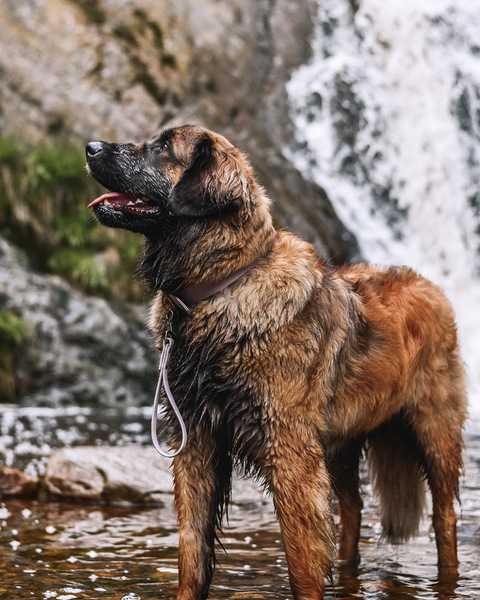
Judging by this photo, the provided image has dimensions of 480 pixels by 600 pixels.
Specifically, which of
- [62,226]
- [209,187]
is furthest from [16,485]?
[62,226]

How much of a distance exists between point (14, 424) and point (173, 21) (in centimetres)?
965

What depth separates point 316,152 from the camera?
16516 millimetres

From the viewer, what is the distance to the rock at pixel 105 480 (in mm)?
6254

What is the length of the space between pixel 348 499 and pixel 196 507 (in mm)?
1384

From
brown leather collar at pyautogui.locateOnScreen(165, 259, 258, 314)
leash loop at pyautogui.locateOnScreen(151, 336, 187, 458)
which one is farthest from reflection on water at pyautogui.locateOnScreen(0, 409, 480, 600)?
brown leather collar at pyautogui.locateOnScreen(165, 259, 258, 314)

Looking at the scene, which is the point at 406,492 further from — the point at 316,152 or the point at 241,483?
the point at 316,152

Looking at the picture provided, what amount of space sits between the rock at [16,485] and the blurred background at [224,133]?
Answer: 5638 millimetres

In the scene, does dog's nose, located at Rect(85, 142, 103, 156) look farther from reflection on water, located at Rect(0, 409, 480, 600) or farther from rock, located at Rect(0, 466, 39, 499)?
rock, located at Rect(0, 466, 39, 499)

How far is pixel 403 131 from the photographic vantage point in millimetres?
17203

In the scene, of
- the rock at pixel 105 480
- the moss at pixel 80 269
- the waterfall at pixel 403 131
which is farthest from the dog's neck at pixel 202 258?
the waterfall at pixel 403 131

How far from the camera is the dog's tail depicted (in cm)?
488

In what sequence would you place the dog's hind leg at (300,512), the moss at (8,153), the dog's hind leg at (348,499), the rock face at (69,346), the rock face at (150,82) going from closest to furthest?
the dog's hind leg at (300,512) < the dog's hind leg at (348,499) < the rock face at (69,346) < the moss at (8,153) < the rock face at (150,82)

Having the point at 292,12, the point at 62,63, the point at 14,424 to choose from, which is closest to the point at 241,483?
the point at 14,424

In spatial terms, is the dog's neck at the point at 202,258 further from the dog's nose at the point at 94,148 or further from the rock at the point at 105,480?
the rock at the point at 105,480
